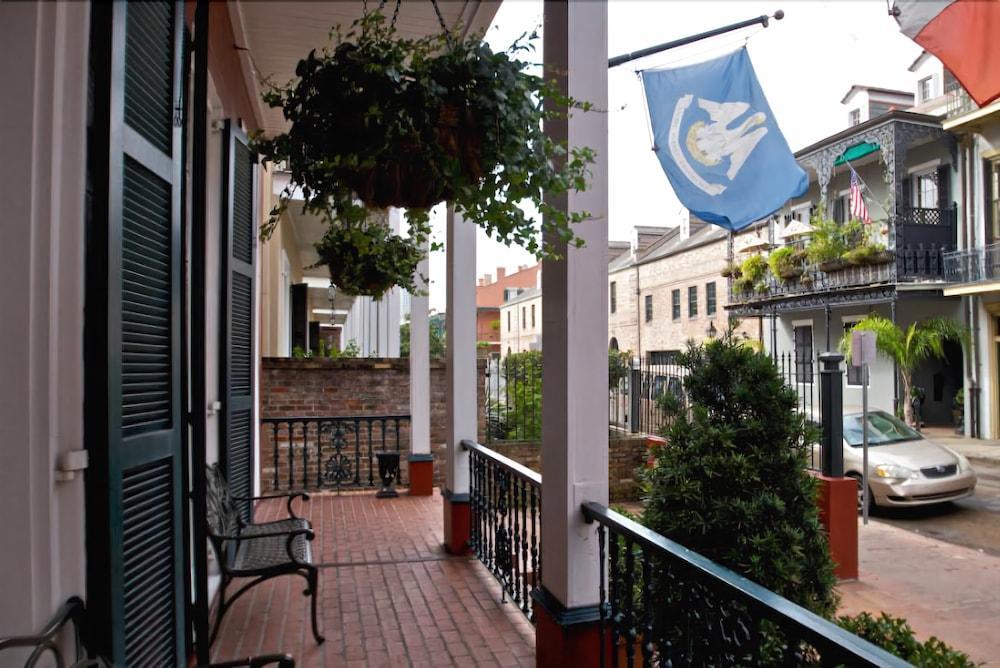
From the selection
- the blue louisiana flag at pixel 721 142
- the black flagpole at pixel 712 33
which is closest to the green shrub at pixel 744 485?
the blue louisiana flag at pixel 721 142

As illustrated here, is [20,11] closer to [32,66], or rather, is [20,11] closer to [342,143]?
[32,66]

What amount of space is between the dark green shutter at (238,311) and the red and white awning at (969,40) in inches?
132

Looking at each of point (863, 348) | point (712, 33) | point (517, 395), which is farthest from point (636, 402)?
point (712, 33)

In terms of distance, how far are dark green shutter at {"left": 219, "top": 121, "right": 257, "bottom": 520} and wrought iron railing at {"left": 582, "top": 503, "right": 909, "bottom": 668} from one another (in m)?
2.42

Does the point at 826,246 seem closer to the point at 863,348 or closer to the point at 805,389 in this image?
the point at 805,389

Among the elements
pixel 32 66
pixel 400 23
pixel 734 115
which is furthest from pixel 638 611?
pixel 400 23

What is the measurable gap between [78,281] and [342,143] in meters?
0.92

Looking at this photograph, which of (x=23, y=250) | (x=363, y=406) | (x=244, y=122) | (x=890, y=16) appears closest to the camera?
(x=23, y=250)

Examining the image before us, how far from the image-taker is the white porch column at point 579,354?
8.44 ft

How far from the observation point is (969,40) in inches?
118

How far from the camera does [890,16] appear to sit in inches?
126

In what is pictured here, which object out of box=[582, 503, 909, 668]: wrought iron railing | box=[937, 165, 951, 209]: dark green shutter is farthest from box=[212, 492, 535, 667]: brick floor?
box=[937, 165, 951, 209]: dark green shutter

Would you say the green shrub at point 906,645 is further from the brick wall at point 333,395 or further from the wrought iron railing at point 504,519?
the brick wall at point 333,395

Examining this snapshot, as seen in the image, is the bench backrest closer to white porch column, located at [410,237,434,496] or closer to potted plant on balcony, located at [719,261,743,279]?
white porch column, located at [410,237,434,496]
